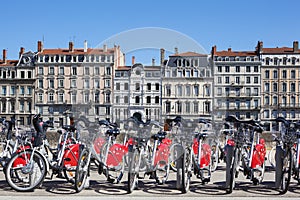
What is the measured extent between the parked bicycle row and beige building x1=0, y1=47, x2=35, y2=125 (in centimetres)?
6225

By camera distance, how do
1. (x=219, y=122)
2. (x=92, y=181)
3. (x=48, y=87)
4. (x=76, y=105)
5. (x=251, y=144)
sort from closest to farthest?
(x=76, y=105)
(x=219, y=122)
(x=251, y=144)
(x=92, y=181)
(x=48, y=87)

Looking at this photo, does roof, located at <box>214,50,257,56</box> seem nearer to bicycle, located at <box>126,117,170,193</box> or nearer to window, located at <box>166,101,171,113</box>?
bicycle, located at <box>126,117,170,193</box>

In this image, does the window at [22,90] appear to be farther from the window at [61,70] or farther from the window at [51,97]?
the window at [61,70]

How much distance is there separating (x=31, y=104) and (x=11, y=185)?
63.7m

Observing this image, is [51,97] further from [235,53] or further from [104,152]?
[104,152]

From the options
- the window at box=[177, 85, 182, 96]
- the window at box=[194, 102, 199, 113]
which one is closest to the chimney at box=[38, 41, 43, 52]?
the window at box=[194, 102, 199, 113]

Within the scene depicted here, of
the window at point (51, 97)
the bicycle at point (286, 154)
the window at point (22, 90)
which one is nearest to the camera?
the bicycle at point (286, 154)

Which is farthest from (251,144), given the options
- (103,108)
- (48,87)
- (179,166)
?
(48,87)

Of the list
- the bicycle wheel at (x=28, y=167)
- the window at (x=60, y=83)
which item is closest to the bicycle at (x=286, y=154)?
the bicycle wheel at (x=28, y=167)

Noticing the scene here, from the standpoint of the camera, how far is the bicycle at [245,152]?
275 inches

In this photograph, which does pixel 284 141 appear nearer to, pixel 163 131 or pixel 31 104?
pixel 163 131

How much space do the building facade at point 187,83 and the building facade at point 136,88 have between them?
120 millimetres

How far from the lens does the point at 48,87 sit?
64.7 meters

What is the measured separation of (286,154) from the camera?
7.20 metres
